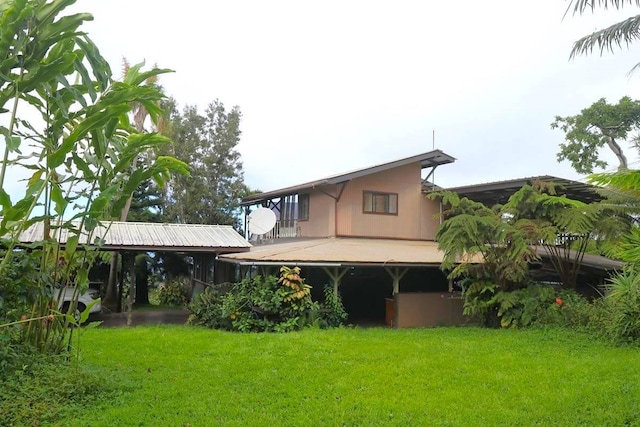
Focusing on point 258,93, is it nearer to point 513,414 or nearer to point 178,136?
point 178,136

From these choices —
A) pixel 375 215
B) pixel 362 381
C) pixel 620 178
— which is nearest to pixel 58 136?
pixel 362 381

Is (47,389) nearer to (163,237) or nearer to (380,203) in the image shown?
(163,237)

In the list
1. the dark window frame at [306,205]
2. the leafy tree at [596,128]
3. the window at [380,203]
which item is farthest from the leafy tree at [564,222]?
the leafy tree at [596,128]

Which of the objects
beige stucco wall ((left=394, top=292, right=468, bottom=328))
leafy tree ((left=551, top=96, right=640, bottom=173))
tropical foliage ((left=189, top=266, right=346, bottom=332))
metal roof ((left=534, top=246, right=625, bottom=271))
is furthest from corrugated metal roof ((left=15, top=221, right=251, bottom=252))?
leafy tree ((left=551, top=96, right=640, bottom=173))

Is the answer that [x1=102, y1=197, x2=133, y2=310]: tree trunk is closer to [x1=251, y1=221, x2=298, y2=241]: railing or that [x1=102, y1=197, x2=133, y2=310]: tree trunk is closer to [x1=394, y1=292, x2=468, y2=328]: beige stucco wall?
[x1=251, y1=221, x2=298, y2=241]: railing

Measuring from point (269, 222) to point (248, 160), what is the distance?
11140mm

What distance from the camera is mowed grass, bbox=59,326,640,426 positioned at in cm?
546

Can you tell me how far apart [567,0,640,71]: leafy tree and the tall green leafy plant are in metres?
7.53

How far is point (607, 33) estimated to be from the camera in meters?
9.95

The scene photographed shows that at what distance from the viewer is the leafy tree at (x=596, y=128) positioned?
23797 mm

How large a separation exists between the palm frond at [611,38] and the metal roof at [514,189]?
4185mm

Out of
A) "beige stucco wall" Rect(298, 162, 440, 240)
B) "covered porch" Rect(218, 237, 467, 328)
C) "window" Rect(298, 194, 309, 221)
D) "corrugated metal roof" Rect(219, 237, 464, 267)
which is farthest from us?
"window" Rect(298, 194, 309, 221)

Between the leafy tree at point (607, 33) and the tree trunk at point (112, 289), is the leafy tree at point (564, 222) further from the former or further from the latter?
the tree trunk at point (112, 289)

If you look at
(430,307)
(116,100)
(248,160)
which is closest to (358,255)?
(430,307)
